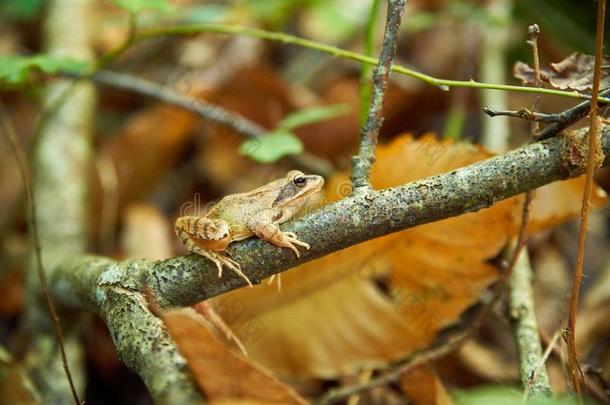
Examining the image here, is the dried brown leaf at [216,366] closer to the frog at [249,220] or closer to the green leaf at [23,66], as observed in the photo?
the frog at [249,220]

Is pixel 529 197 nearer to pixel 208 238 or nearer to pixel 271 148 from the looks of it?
pixel 271 148

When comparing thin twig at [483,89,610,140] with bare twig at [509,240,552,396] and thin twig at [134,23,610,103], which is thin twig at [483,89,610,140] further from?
bare twig at [509,240,552,396]

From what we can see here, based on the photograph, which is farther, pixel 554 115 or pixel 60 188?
pixel 60 188

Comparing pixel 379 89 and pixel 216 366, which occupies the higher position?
pixel 379 89

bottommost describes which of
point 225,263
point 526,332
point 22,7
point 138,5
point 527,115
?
point 526,332

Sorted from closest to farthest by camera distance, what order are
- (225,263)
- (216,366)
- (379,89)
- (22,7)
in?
(216,366) < (225,263) < (379,89) < (22,7)

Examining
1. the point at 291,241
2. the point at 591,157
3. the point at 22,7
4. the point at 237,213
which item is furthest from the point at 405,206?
the point at 22,7

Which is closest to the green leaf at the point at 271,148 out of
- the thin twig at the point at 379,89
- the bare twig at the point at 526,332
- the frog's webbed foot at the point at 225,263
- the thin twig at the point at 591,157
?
the thin twig at the point at 379,89
